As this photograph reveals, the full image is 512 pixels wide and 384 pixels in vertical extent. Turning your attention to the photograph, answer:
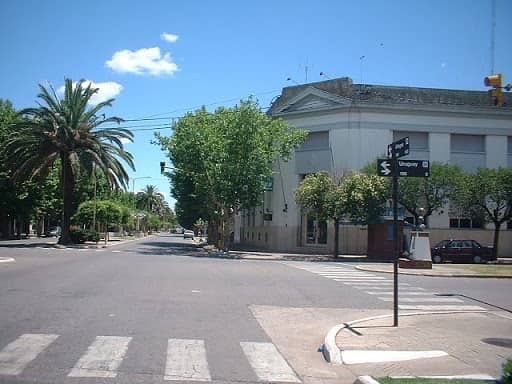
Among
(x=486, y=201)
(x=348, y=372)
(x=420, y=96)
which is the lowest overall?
(x=348, y=372)

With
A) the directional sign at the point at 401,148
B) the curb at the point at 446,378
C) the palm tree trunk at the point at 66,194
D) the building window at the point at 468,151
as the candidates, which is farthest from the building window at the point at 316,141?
the curb at the point at 446,378

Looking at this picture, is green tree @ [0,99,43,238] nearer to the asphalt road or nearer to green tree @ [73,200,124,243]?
green tree @ [73,200,124,243]

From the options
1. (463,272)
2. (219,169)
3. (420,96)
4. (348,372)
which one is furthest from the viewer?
(420,96)

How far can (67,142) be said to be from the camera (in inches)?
1640

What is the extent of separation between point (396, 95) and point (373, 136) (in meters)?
5.09

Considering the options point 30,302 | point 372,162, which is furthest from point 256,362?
point 372,162

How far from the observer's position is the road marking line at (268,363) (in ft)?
24.2

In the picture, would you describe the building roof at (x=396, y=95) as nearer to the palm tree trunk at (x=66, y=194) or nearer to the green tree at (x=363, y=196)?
the green tree at (x=363, y=196)

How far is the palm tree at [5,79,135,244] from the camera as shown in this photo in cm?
4084

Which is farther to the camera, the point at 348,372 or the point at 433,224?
the point at 433,224

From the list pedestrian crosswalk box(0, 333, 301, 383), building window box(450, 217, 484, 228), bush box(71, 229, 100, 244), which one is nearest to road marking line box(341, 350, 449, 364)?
pedestrian crosswalk box(0, 333, 301, 383)

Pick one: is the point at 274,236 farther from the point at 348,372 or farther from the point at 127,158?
the point at 348,372

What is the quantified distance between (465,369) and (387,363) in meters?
1.09

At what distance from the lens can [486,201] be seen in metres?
41.5
